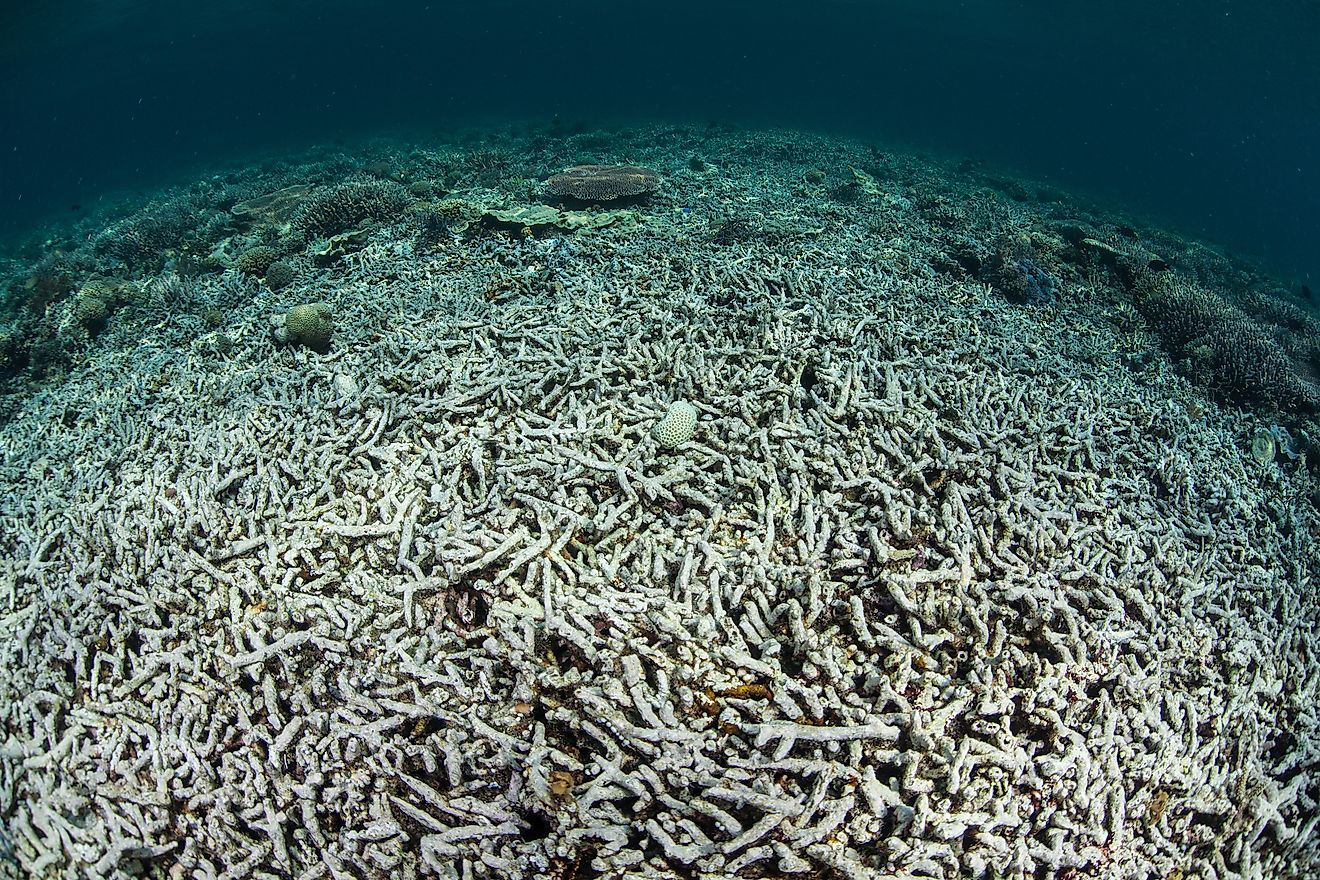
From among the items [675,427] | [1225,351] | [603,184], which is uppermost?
[603,184]

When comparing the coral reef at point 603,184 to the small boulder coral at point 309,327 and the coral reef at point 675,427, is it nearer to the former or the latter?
the small boulder coral at point 309,327

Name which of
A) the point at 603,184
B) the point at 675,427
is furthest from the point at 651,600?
the point at 603,184

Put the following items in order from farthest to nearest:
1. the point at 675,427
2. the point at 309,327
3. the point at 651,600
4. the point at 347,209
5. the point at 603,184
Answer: the point at 603,184 → the point at 347,209 → the point at 309,327 → the point at 675,427 → the point at 651,600

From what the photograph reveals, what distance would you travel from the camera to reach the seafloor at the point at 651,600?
3225mm

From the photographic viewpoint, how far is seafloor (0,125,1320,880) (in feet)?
10.6

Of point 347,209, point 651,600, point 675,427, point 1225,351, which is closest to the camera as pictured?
point 651,600

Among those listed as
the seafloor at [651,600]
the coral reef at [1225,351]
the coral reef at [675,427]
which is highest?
the coral reef at [675,427]

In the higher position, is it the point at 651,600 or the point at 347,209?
the point at 347,209

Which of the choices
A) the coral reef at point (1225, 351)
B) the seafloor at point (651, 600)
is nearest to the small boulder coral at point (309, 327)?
the seafloor at point (651, 600)

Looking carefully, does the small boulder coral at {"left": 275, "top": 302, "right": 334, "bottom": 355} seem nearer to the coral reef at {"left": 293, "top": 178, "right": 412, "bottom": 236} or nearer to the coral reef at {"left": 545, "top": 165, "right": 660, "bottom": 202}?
the coral reef at {"left": 293, "top": 178, "right": 412, "bottom": 236}

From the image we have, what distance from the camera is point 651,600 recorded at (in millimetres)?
3789

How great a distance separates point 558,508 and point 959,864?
325 cm

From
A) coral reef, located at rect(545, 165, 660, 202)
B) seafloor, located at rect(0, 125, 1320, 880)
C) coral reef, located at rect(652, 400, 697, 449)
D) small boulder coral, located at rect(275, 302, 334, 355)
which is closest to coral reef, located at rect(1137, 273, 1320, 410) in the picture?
seafloor, located at rect(0, 125, 1320, 880)

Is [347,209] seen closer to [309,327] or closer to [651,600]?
[309,327]
